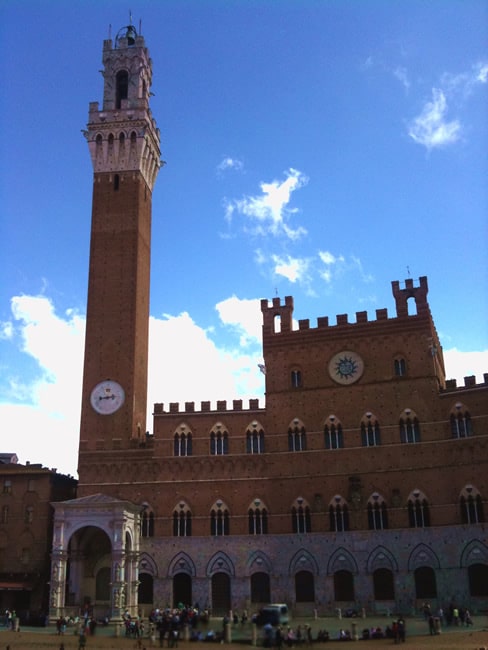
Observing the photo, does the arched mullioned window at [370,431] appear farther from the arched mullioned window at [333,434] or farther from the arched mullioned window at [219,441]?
the arched mullioned window at [219,441]

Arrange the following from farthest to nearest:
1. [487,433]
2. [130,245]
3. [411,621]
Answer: [130,245] < [487,433] < [411,621]

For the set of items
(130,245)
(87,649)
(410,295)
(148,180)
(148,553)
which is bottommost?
(87,649)

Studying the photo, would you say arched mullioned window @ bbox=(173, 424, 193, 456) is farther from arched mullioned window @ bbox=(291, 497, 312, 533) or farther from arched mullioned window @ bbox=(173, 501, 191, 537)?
arched mullioned window @ bbox=(291, 497, 312, 533)

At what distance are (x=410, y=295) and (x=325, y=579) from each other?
20.4 m

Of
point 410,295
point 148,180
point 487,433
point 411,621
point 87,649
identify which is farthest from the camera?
point 148,180

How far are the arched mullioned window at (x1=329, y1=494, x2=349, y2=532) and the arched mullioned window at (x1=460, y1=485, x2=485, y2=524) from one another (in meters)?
7.48

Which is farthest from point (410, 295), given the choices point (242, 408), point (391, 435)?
point (242, 408)

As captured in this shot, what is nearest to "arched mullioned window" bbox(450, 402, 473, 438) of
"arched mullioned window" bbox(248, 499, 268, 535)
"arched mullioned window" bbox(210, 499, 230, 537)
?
"arched mullioned window" bbox(248, 499, 268, 535)

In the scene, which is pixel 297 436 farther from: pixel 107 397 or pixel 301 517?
pixel 107 397

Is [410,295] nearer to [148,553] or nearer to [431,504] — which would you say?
[431,504]

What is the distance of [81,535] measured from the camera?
48.0 m

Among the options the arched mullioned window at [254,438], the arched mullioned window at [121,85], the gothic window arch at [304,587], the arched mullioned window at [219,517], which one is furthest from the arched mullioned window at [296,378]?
the arched mullioned window at [121,85]

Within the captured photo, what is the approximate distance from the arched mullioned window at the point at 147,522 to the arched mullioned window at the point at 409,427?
1799 cm

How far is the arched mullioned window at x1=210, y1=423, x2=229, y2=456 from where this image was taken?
50.9 meters
